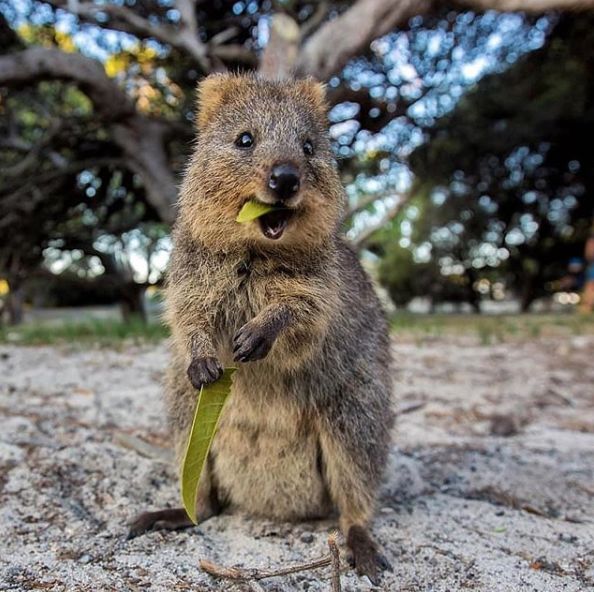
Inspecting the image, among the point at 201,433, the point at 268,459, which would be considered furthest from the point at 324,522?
the point at 201,433

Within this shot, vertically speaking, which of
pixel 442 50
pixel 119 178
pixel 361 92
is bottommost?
pixel 119 178

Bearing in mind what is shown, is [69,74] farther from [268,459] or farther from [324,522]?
[324,522]

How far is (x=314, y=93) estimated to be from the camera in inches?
105

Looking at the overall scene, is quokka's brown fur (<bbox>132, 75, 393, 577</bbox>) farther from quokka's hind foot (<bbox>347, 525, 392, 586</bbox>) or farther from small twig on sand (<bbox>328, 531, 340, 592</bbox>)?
small twig on sand (<bbox>328, 531, 340, 592</bbox>)

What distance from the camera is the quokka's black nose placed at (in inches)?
76.7

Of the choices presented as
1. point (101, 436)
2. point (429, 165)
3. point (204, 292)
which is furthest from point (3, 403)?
point (429, 165)

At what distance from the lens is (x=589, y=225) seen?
734 inches

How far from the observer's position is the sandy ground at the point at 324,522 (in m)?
1.94

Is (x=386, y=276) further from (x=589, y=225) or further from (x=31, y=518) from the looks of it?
(x=31, y=518)

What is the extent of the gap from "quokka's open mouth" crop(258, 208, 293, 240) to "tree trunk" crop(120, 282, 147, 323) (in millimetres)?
9364

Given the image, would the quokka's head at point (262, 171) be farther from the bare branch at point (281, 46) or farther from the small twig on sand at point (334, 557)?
the bare branch at point (281, 46)

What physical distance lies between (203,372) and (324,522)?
946mm

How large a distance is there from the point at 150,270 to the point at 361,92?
15.7 ft

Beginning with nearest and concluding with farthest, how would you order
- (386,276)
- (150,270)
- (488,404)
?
(488,404) → (150,270) → (386,276)
